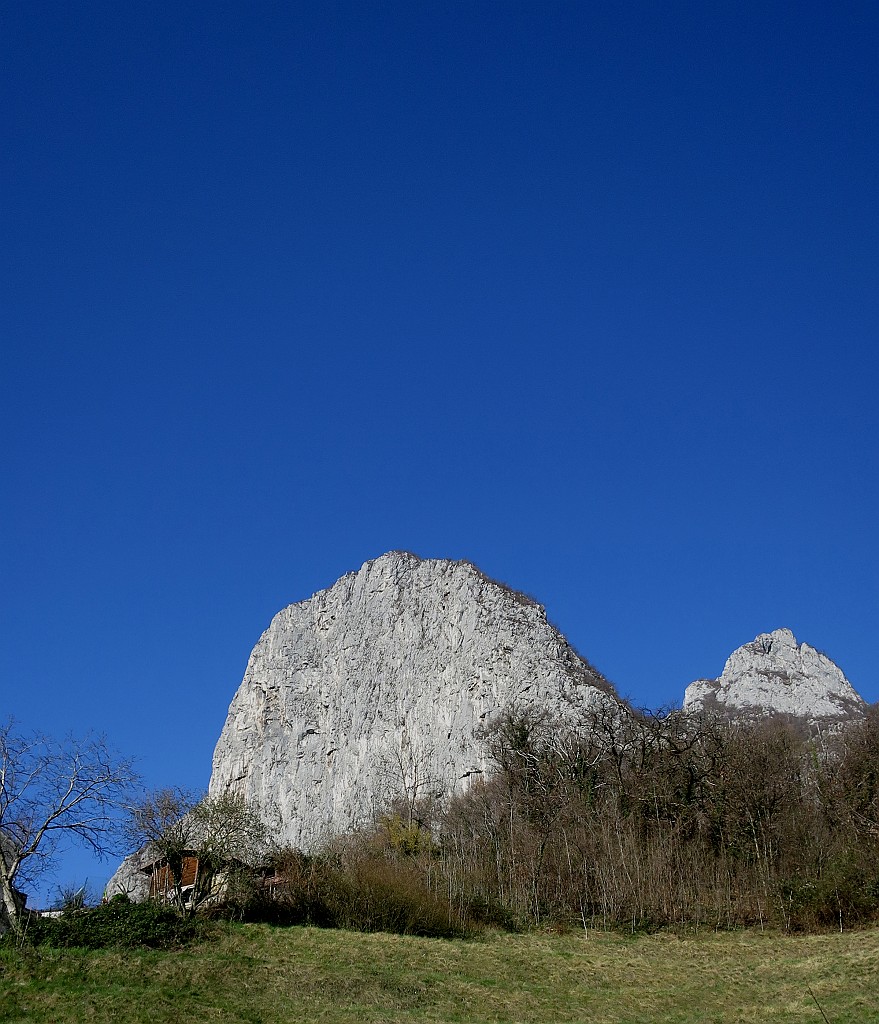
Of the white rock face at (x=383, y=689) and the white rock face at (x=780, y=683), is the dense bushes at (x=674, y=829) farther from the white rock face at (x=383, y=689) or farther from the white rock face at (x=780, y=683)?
the white rock face at (x=780, y=683)

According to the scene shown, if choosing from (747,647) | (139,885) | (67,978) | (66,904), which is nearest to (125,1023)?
(67,978)

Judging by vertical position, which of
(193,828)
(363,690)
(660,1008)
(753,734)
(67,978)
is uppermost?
(363,690)

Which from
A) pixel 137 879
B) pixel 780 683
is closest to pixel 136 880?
pixel 137 879

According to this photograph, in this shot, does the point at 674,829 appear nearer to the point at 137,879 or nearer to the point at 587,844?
the point at 587,844

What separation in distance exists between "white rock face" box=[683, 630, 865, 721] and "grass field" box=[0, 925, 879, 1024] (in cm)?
6731

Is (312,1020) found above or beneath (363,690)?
beneath

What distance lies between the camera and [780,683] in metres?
102

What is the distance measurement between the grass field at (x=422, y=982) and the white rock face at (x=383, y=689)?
29.8 metres

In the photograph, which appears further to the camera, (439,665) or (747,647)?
(747,647)

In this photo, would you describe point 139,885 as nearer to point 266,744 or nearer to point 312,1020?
point 312,1020

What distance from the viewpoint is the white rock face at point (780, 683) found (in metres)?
95.7

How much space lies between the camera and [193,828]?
109 feet

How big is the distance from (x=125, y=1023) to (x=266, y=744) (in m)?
76.5

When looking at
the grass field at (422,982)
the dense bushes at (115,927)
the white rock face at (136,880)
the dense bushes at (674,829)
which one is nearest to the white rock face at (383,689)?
the dense bushes at (674,829)
